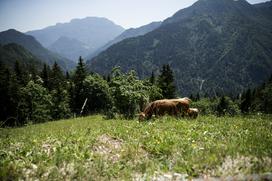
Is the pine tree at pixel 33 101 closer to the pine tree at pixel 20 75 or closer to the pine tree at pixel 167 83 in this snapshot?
the pine tree at pixel 20 75

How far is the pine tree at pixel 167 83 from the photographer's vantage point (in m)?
64.8

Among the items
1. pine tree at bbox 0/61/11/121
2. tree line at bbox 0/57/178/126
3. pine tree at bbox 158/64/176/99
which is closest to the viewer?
tree line at bbox 0/57/178/126

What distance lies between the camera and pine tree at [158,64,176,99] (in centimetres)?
6481

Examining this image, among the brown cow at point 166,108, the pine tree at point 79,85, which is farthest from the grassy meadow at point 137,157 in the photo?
the pine tree at point 79,85

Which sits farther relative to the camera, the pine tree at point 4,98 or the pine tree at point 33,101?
the pine tree at point 4,98

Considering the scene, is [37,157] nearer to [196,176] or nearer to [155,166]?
[155,166]

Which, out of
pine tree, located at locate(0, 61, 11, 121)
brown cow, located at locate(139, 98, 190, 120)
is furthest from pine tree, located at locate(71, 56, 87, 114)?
brown cow, located at locate(139, 98, 190, 120)

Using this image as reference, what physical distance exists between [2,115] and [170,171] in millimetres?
68826

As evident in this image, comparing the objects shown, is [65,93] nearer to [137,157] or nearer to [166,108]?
[166,108]

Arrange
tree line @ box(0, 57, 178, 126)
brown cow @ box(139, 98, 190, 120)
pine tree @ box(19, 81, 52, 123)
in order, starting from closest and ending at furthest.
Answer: brown cow @ box(139, 98, 190, 120) → tree line @ box(0, 57, 178, 126) → pine tree @ box(19, 81, 52, 123)

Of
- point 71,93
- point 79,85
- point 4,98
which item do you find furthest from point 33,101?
point 71,93

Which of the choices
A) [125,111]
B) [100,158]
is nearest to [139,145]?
[100,158]

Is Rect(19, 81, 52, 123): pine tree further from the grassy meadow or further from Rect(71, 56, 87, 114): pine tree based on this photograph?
the grassy meadow

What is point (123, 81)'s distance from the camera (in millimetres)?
29391
